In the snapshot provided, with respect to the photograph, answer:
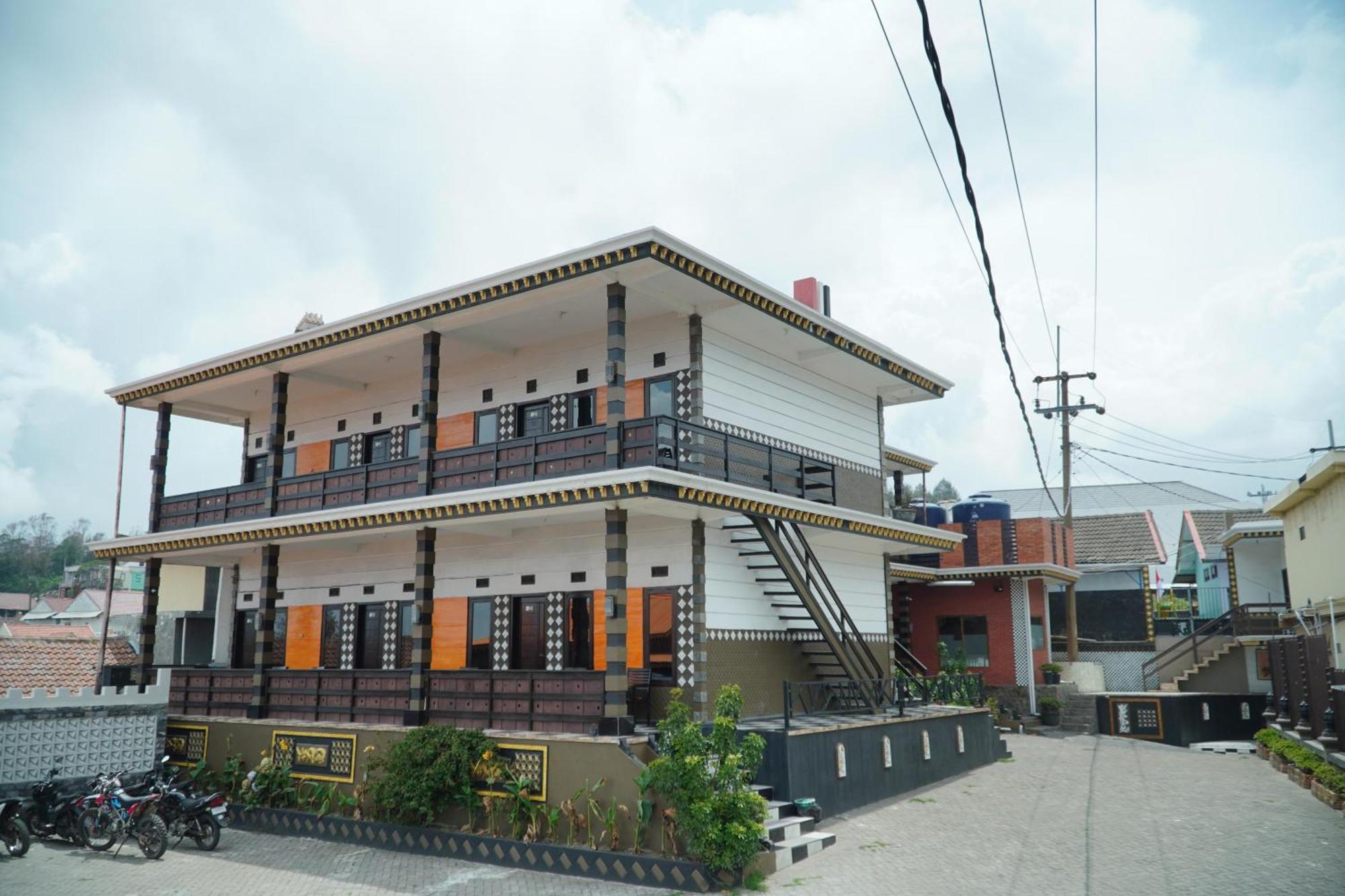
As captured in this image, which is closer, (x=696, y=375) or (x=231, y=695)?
(x=696, y=375)


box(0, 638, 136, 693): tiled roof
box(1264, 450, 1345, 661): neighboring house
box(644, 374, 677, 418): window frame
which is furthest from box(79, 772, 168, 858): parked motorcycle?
box(1264, 450, 1345, 661): neighboring house

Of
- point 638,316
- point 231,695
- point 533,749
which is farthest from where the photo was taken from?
point 231,695

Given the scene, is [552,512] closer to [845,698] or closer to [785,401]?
[785,401]

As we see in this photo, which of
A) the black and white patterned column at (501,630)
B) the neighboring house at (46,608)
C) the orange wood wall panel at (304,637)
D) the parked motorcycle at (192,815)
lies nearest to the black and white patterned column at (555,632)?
the black and white patterned column at (501,630)

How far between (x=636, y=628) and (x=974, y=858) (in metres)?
6.18

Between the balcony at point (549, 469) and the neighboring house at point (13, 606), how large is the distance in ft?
245

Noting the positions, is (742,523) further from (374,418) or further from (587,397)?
(374,418)

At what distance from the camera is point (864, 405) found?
21.8m

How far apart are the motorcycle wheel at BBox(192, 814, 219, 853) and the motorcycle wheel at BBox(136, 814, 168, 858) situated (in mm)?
641

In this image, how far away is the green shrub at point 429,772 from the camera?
46.7 ft

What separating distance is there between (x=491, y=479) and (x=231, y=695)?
7499mm

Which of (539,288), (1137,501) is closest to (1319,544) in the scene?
(539,288)

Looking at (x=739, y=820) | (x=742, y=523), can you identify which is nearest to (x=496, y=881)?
(x=739, y=820)

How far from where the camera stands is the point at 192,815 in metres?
15.0
